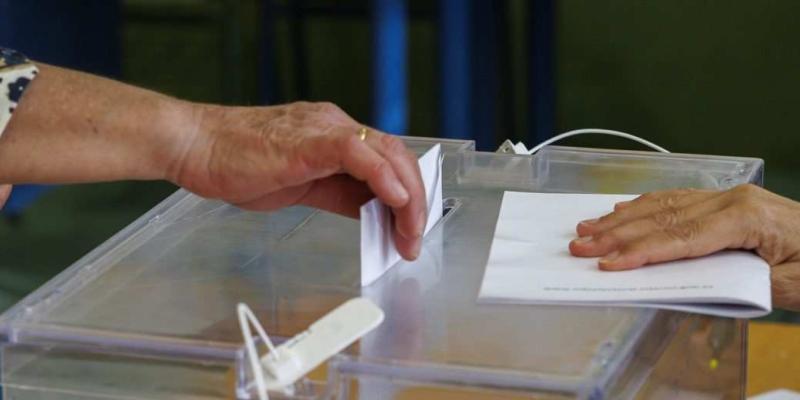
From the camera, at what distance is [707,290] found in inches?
41.8

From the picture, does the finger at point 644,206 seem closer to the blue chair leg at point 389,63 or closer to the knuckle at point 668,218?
the knuckle at point 668,218

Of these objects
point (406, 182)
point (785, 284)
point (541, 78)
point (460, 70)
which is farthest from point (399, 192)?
point (541, 78)

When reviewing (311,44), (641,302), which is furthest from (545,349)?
(311,44)

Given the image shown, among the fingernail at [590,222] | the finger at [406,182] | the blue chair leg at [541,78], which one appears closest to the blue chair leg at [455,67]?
the blue chair leg at [541,78]

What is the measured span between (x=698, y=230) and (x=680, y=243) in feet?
0.08

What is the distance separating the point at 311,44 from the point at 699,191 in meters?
3.41

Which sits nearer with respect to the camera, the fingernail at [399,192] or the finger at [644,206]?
the fingernail at [399,192]

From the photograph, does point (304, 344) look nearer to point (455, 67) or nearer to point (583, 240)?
point (583, 240)

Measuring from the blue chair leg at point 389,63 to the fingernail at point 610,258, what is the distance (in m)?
2.29

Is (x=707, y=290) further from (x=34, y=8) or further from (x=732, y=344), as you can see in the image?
(x=34, y=8)

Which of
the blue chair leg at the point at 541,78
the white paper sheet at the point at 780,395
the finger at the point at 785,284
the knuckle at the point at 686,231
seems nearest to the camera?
the knuckle at the point at 686,231

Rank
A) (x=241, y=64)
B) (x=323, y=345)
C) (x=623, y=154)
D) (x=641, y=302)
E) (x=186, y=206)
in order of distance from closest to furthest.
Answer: (x=323, y=345) < (x=641, y=302) < (x=186, y=206) < (x=623, y=154) < (x=241, y=64)

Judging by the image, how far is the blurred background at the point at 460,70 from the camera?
3404 millimetres

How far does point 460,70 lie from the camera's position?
10.8ft
